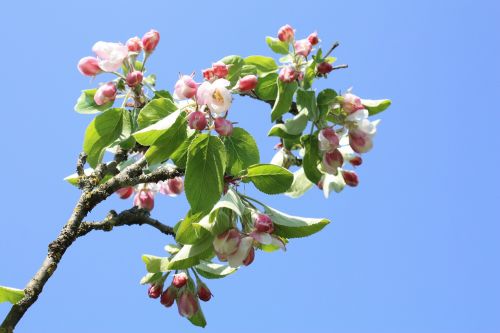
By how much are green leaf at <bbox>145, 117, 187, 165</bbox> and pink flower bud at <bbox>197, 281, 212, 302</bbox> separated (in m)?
0.78

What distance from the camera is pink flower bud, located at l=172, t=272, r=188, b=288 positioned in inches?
101

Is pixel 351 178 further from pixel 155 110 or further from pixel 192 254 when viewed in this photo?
pixel 155 110

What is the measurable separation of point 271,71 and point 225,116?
0.42 meters

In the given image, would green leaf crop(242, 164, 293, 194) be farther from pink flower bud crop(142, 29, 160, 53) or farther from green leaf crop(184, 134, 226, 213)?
Answer: pink flower bud crop(142, 29, 160, 53)

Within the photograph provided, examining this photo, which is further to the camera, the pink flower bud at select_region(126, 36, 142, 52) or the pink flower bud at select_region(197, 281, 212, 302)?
the pink flower bud at select_region(197, 281, 212, 302)

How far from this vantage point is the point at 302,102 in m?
2.21

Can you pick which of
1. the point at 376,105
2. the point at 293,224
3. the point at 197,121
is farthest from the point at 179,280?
the point at 376,105

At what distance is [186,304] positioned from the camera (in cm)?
264

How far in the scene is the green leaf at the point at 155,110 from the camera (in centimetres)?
211

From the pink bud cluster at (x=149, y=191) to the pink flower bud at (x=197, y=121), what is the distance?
1.11 meters

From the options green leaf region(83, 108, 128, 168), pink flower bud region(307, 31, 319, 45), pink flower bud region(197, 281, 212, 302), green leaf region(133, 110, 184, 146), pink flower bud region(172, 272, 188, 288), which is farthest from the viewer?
pink flower bud region(197, 281, 212, 302)

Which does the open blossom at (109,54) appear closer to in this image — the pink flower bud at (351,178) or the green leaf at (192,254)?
the green leaf at (192,254)

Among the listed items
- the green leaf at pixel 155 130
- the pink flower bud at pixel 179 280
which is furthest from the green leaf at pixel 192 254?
the green leaf at pixel 155 130

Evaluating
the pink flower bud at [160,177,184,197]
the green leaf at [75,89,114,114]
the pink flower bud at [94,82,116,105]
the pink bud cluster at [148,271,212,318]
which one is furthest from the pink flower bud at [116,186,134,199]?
the pink flower bud at [94,82,116,105]
